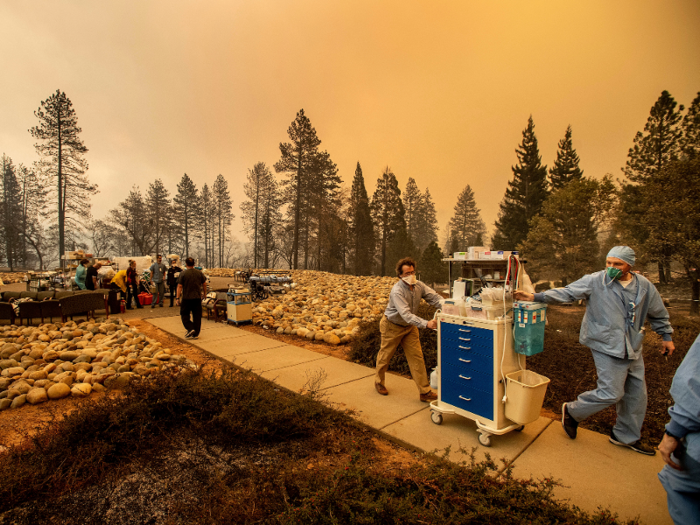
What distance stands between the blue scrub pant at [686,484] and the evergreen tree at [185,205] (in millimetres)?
56885

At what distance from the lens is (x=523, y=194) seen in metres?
41.8

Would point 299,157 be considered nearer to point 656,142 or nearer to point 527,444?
point 656,142

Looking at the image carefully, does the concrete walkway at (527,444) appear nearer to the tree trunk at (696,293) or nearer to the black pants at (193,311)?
the black pants at (193,311)

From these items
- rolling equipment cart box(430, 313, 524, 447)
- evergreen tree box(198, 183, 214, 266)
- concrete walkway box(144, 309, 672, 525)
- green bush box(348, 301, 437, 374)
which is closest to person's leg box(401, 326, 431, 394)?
concrete walkway box(144, 309, 672, 525)

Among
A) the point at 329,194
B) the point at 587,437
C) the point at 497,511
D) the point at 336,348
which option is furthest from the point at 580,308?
the point at 329,194

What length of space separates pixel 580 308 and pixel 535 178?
27.2m

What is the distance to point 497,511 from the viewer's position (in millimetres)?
2156

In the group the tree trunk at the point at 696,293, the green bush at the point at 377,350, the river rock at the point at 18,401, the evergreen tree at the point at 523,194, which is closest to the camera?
the river rock at the point at 18,401

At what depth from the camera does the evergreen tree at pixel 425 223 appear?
200 ft

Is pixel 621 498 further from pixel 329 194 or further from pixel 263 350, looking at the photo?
pixel 329 194

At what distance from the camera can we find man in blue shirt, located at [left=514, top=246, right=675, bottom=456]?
124 inches

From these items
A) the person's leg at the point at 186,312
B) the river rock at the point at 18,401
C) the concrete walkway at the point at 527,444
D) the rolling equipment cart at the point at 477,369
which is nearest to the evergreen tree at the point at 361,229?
the person's leg at the point at 186,312

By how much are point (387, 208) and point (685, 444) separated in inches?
1769

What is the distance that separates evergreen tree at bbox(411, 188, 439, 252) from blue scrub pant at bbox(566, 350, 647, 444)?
5727 centimetres
